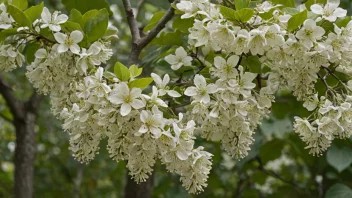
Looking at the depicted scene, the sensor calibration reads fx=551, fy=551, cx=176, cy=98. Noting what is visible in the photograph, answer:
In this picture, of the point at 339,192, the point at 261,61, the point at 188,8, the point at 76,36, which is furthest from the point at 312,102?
the point at 339,192

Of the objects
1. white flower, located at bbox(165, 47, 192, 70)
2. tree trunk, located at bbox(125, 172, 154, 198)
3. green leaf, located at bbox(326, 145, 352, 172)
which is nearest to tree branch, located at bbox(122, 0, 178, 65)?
white flower, located at bbox(165, 47, 192, 70)

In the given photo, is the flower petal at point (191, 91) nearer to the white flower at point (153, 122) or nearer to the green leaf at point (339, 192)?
the white flower at point (153, 122)

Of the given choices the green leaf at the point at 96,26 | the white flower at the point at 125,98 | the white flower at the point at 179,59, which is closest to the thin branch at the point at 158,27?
the white flower at the point at 179,59

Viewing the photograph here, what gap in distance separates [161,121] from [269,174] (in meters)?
1.68

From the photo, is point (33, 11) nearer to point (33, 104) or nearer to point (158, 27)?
point (158, 27)

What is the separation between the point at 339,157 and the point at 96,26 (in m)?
1.25

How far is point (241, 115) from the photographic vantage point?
136 centimetres

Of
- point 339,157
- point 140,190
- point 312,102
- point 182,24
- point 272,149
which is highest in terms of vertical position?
point 182,24

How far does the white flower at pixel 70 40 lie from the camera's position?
54.0 inches

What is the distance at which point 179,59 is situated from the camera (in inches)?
62.2

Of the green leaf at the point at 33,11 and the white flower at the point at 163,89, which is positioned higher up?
the green leaf at the point at 33,11

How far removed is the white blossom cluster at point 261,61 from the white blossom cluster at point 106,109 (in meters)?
0.10

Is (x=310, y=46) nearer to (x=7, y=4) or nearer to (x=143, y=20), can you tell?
(x=7, y=4)

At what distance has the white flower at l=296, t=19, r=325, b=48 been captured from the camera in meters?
1.33
